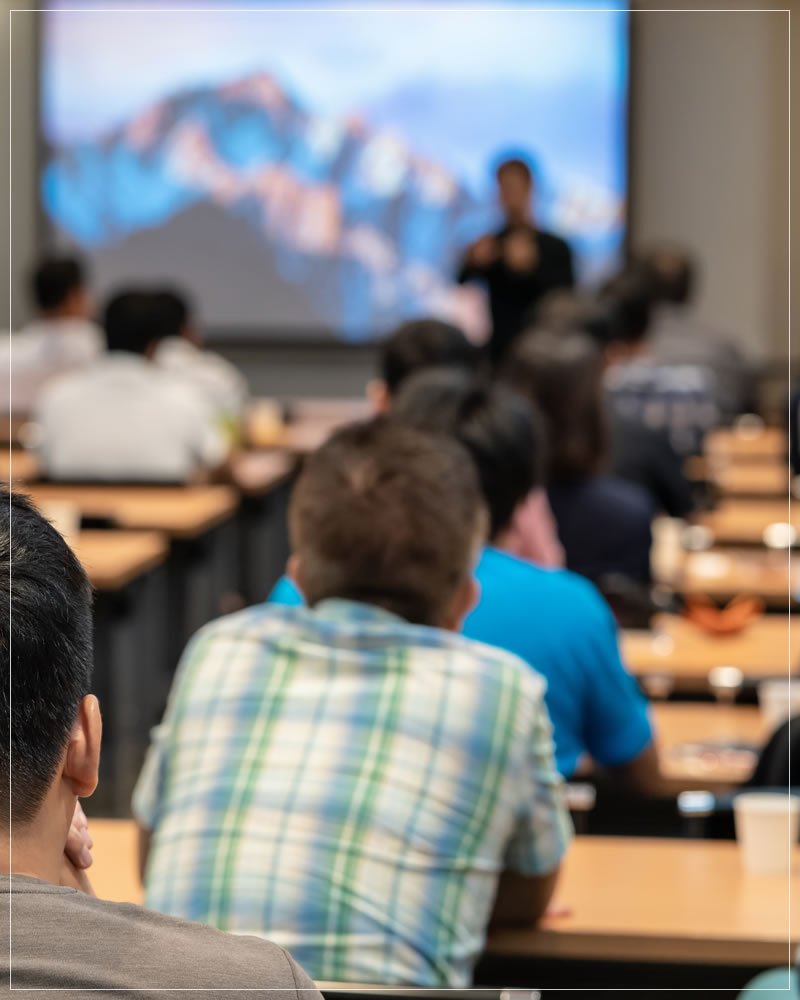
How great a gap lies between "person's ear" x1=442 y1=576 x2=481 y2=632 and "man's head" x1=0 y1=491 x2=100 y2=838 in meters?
0.85

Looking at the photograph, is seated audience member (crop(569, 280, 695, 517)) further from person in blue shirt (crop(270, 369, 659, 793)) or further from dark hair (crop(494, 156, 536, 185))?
dark hair (crop(494, 156, 536, 185))

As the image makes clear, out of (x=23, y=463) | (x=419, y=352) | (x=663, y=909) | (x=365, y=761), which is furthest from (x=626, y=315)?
(x=365, y=761)

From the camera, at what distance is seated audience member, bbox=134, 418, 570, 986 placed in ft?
4.91

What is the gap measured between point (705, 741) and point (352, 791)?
1049 mm

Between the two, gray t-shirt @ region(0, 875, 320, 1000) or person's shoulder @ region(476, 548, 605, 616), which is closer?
gray t-shirt @ region(0, 875, 320, 1000)

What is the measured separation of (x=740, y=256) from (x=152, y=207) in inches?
133

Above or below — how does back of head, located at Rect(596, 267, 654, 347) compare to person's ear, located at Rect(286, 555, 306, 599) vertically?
above

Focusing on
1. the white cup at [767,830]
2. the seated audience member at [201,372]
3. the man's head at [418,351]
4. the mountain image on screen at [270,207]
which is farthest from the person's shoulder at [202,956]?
the mountain image on screen at [270,207]

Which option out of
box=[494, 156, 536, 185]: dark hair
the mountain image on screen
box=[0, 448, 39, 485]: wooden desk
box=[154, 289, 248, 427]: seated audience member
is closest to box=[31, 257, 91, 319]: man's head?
box=[154, 289, 248, 427]: seated audience member

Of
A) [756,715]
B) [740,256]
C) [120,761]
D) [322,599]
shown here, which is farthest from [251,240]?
[322,599]

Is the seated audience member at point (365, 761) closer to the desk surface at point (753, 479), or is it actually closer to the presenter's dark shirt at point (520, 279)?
the desk surface at point (753, 479)

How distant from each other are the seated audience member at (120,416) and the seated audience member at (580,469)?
2.15 metres

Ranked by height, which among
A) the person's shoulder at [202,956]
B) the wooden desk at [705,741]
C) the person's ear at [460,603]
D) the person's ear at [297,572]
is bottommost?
the wooden desk at [705,741]

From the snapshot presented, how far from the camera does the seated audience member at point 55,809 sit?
772 millimetres
